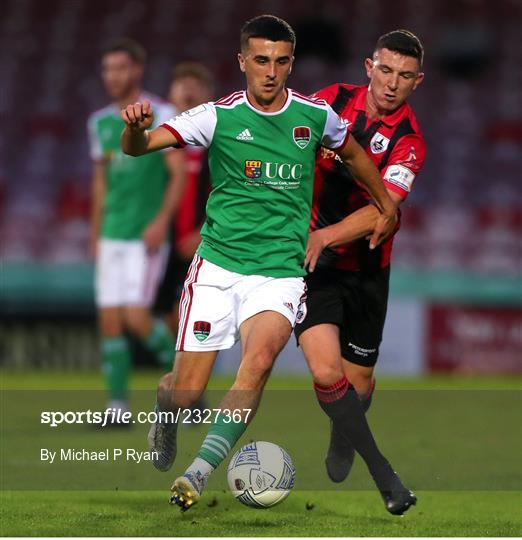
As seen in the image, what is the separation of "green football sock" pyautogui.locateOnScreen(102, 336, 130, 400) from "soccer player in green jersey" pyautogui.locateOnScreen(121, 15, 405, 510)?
355 cm

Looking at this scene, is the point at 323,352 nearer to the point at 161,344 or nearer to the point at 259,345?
the point at 259,345

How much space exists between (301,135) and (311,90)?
520 inches

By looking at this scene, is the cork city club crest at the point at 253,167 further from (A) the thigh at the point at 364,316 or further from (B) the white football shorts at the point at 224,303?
(A) the thigh at the point at 364,316

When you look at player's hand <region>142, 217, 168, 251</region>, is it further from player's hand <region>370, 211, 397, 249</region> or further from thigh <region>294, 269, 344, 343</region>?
player's hand <region>370, 211, 397, 249</region>

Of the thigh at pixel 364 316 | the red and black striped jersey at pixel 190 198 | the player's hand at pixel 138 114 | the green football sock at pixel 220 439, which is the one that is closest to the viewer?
the player's hand at pixel 138 114

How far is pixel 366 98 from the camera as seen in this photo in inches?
236

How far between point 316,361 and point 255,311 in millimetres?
547

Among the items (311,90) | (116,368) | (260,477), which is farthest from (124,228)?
(311,90)

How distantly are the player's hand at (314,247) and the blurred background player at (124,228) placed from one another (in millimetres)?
3458

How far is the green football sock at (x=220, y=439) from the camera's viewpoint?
506 cm

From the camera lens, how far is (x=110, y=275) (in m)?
8.99

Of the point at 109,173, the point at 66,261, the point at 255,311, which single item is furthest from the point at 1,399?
the point at 255,311

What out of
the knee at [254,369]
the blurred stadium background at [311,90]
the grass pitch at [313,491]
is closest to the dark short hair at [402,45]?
the knee at [254,369]

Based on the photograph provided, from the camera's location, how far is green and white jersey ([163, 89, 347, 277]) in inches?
208
